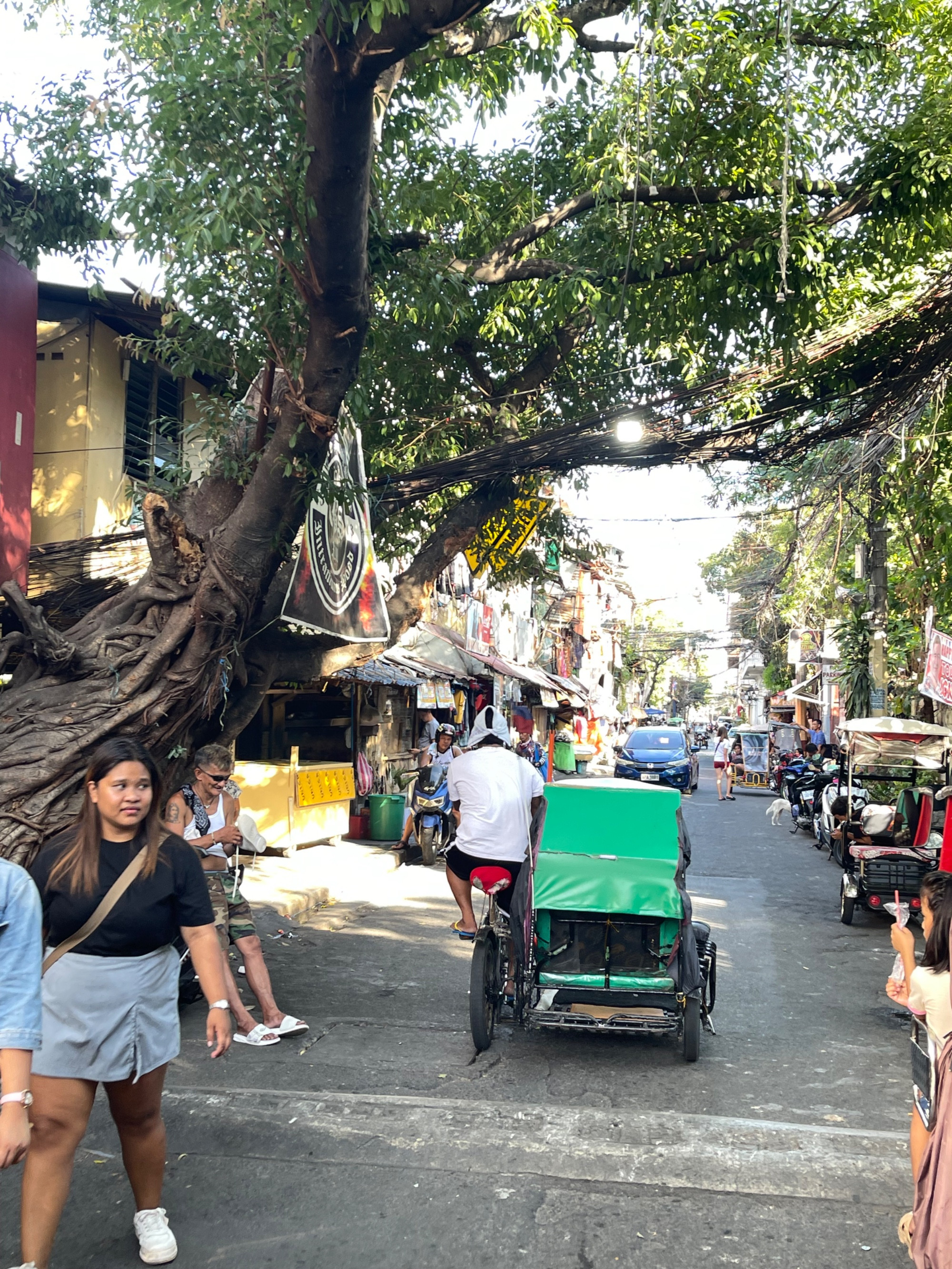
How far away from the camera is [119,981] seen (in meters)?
3.64

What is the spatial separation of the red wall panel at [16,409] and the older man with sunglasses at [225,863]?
3.76 meters

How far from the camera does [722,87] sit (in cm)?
885

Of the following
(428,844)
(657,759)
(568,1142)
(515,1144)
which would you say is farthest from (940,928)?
(657,759)

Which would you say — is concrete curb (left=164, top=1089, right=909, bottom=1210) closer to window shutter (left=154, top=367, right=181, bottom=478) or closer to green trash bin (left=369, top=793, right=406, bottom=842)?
window shutter (left=154, top=367, right=181, bottom=478)

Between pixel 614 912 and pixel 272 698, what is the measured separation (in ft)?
35.7

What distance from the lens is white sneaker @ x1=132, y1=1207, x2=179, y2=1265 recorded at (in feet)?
12.4

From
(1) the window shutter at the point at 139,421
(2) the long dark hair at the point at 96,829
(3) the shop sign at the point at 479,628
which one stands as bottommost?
(2) the long dark hair at the point at 96,829

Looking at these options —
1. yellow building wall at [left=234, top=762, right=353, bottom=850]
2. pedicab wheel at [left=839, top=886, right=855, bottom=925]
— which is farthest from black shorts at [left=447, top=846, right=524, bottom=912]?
yellow building wall at [left=234, top=762, right=353, bottom=850]

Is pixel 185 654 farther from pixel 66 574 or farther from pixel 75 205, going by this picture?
pixel 75 205

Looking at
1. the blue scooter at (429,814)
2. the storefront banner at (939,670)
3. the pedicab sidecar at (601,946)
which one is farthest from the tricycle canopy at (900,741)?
the pedicab sidecar at (601,946)

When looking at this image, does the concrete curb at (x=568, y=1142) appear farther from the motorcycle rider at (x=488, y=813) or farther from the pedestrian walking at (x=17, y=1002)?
the pedestrian walking at (x=17, y=1002)

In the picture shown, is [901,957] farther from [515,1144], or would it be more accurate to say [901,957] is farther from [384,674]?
[384,674]

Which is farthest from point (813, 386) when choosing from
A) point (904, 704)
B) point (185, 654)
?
point (904, 704)

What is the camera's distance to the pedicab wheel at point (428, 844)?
15.1 metres
